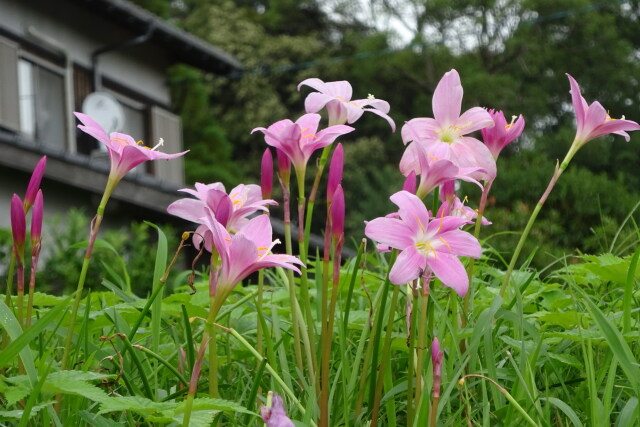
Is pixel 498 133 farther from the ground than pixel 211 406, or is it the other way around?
pixel 498 133

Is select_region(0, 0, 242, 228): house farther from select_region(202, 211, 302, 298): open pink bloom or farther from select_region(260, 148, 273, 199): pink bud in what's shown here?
select_region(202, 211, 302, 298): open pink bloom

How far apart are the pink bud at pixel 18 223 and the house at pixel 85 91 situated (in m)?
6.53

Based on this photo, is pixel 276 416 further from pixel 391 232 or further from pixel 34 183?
pixel 34 183

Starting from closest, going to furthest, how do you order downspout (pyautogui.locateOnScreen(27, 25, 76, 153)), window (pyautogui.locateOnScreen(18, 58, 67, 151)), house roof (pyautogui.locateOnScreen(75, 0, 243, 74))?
1. window (pyautogui.locateOnScreen(18, 58, 67, 151))
2. downspout (pyautogui.locateOnScreen(27, 25, 76, 153))
3. house roof (pyautogui.locateOnScreen(75, 0, 243, 74))

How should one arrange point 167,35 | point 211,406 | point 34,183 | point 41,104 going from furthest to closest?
point 167,35
point 41,104
point 34,183
point 211,406

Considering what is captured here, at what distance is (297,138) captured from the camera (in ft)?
4.49

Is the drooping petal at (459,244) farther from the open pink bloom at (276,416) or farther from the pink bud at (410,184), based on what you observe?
the open pink bloom at (276,416)

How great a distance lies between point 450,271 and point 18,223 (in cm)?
60

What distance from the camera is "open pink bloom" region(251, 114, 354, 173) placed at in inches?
53.6

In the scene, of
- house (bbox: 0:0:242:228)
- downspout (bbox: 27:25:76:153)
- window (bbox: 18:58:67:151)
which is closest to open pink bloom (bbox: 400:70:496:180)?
house (bbox: 0:0:242:228)

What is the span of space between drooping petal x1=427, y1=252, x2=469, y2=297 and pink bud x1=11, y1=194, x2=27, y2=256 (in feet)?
1.84

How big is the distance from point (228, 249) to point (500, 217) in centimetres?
667

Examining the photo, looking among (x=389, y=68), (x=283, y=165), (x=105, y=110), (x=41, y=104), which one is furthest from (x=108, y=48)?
(x=389, y=68)

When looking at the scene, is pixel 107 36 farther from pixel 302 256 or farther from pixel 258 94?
pixel 258 94
